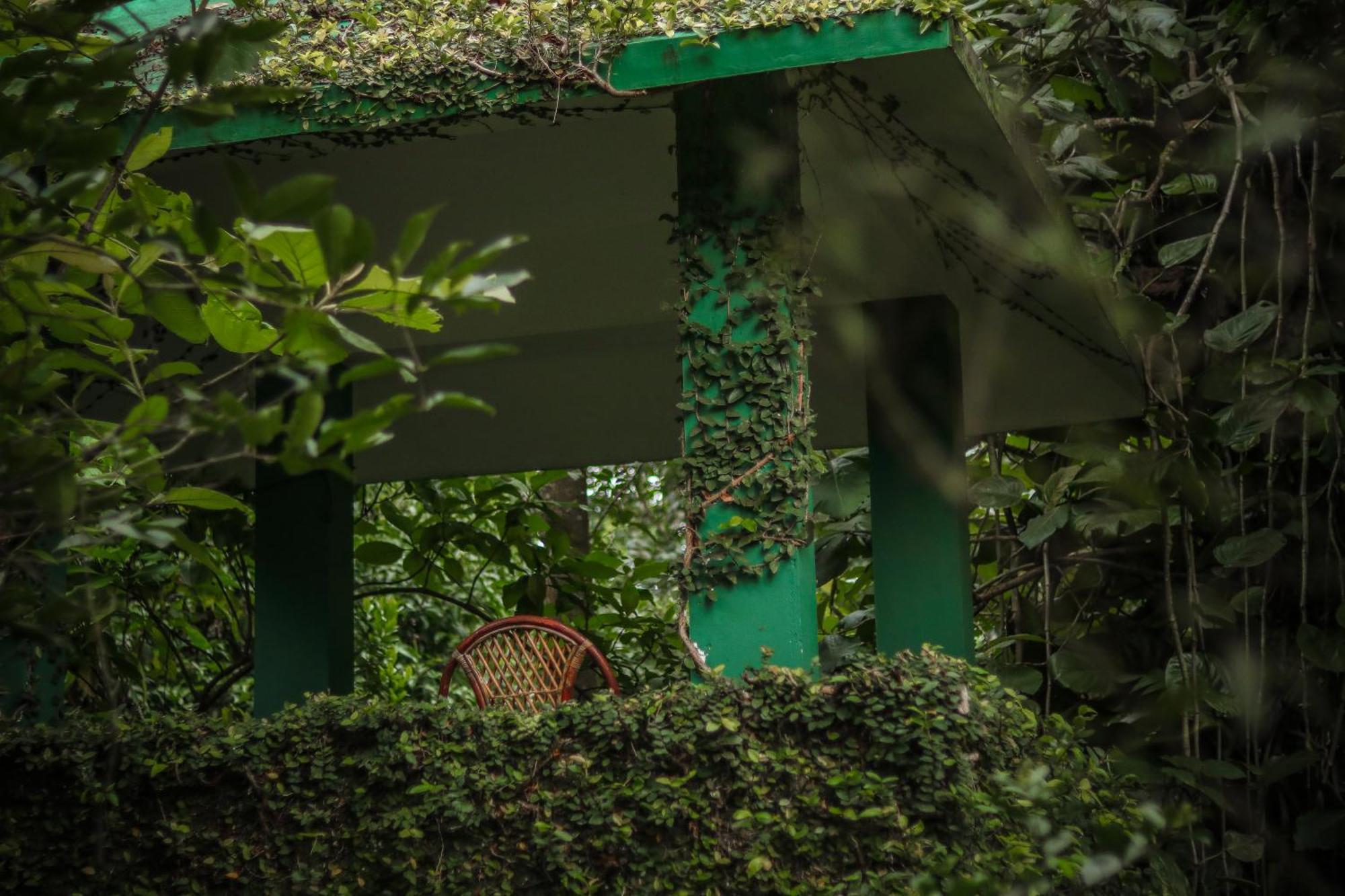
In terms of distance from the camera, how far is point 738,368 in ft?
11.7

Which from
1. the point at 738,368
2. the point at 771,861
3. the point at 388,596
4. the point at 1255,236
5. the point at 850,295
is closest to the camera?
the point at 771,861

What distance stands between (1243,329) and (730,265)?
183 cm

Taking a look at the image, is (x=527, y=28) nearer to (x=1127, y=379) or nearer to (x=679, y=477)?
(x=679, y=477)

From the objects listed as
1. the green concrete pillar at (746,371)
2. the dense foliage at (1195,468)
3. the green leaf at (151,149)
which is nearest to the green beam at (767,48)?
the green concrete pillar at (746,371)

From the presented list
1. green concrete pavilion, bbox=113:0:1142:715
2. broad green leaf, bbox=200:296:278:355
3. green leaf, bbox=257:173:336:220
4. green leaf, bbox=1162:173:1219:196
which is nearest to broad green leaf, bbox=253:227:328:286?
broad green leaf, bbox=200:296:278:355

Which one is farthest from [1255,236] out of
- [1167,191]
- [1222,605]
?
[1222,605]

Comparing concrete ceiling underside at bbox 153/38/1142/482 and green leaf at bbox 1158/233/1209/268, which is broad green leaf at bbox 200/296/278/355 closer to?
concrete ceiling underside at bbox 153/38/1142/482

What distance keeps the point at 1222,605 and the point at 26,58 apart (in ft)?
12.7

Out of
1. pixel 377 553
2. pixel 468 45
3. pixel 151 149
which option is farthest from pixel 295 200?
pixel 377 553

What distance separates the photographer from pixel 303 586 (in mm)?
5402

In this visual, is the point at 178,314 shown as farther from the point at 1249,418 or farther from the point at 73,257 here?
the point at 1249,418

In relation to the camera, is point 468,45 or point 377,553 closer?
point 468,45

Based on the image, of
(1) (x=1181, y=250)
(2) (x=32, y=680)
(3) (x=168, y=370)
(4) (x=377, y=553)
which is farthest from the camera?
(4) (x=377, y=553)

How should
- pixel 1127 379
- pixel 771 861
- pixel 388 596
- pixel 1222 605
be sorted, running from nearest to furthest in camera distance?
1. pixel 771 861
2. pixel 1222 605
3. pixel 1127 379
4. pixel 388 596
